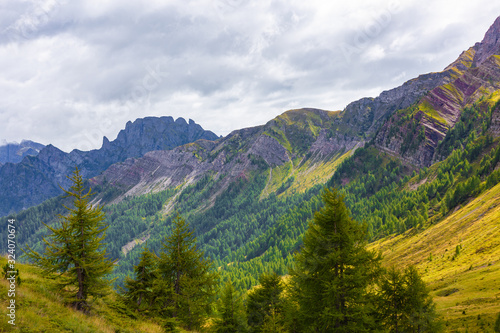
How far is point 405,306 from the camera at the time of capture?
25219 mm

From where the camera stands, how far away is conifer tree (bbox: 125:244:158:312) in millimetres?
25438

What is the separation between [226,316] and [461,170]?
178548 millimetres

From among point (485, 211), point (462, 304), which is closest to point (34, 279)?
point (462, 304)

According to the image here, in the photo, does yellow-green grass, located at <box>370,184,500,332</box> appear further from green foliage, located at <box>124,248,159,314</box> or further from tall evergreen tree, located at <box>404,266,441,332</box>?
green foliage, located at <box>124,248,159,314</box>

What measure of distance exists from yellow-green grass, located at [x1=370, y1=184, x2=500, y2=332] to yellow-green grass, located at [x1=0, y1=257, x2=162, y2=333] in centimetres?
3307

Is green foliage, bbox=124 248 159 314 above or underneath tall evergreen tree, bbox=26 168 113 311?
underneath

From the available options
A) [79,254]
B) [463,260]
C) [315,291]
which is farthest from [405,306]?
[463,260]

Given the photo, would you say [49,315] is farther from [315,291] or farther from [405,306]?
[405,306]

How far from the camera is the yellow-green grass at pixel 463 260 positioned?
118ft

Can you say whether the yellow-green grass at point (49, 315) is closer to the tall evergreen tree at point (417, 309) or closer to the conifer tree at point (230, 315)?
the conifer tree at point (230, 315)

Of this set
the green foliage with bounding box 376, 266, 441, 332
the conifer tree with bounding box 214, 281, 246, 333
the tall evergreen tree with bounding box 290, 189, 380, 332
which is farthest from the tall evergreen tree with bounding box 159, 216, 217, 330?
the green foliage with bounding box 376, 266, 441, 332

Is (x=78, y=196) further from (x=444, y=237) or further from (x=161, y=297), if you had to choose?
(x=444, y=237)

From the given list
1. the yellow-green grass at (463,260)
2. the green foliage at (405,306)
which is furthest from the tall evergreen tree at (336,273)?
the yellow-green grass at (463,260)

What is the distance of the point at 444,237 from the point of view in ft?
302
